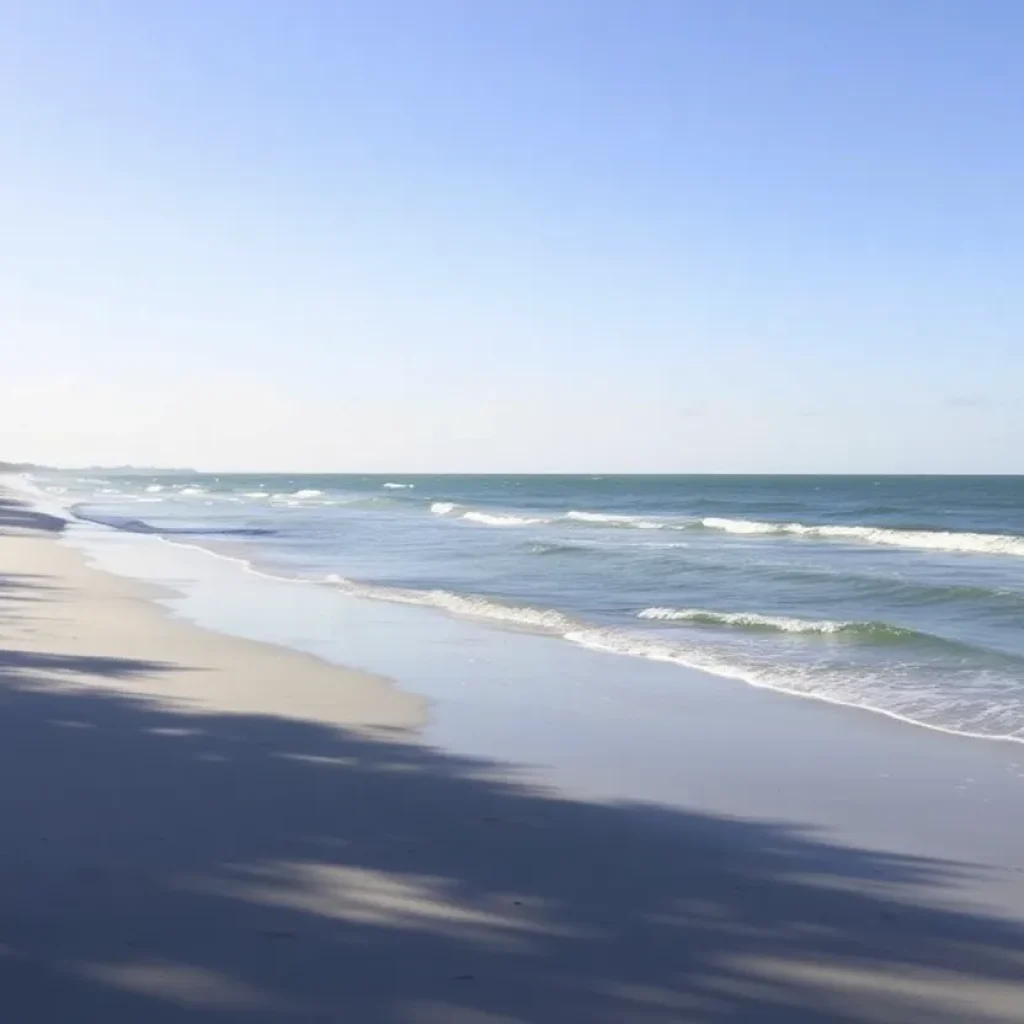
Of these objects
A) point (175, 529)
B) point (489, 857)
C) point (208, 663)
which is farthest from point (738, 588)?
point (175, 529)

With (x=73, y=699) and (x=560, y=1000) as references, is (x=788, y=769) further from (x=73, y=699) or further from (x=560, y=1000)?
(x=73, y=699)

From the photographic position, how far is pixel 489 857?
637 centimetres

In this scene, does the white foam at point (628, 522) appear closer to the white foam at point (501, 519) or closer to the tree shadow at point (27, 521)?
the white foam at point (501, 519)

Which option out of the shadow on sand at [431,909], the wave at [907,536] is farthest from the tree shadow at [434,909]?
the wave at [907,536]

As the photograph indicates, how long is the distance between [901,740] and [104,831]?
247 inches

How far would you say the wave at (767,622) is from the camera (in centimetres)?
1567

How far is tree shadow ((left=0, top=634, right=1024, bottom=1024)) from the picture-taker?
4.65 m

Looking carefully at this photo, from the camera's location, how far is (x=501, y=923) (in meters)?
5.41

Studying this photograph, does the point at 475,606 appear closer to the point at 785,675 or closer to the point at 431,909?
the point at 785,675

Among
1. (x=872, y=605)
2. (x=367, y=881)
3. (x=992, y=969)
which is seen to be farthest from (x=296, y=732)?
(x=872, y=605)

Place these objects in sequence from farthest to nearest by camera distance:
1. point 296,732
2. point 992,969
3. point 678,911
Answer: point 296,732 < point 678,911 < point 992,969

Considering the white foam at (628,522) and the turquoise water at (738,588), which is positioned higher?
the white foam at (628,522)

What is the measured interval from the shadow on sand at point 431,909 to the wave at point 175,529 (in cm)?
3346

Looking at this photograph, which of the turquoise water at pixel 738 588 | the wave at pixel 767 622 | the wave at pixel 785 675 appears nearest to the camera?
the wave at pixel 785 675
